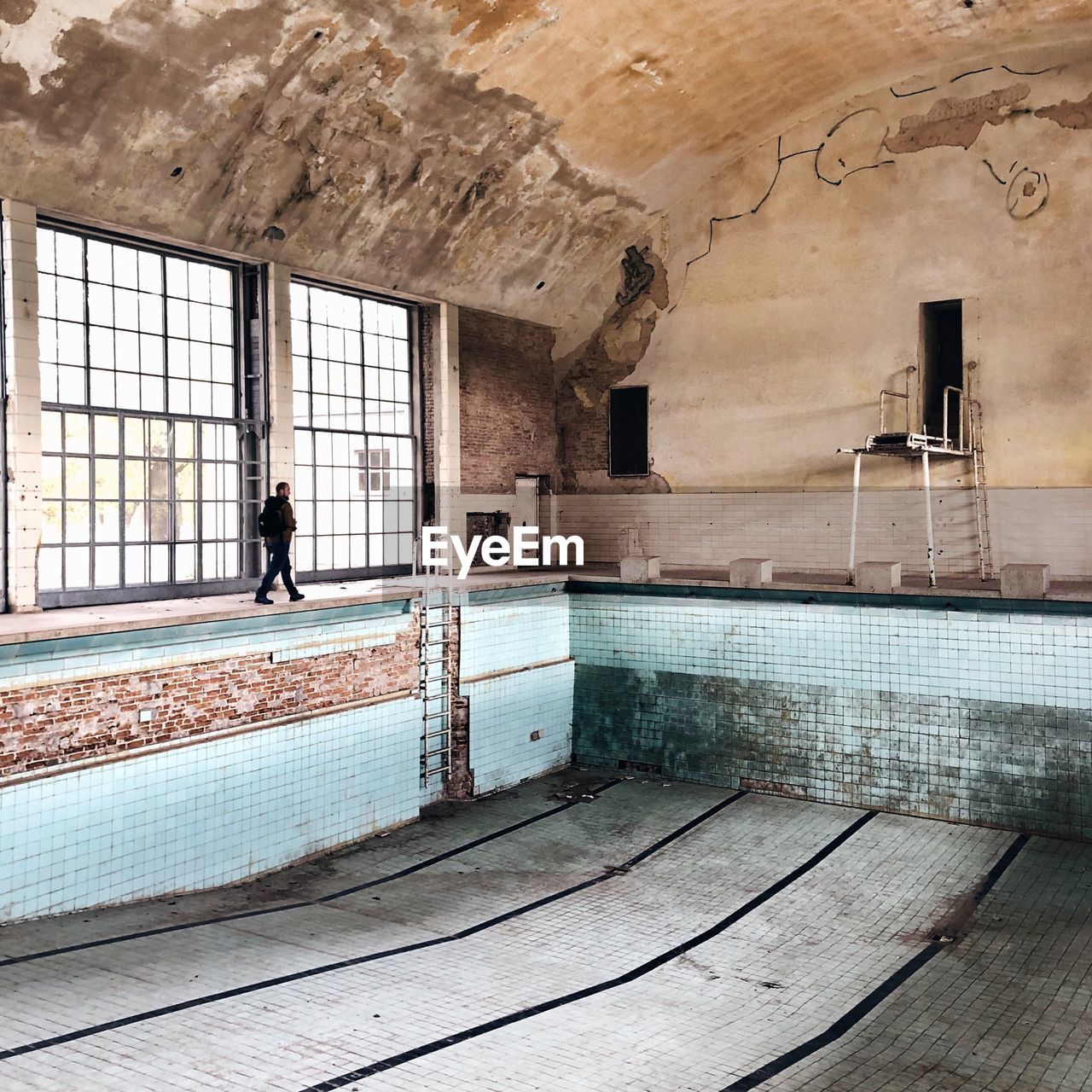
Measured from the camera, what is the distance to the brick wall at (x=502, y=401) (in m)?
13.4

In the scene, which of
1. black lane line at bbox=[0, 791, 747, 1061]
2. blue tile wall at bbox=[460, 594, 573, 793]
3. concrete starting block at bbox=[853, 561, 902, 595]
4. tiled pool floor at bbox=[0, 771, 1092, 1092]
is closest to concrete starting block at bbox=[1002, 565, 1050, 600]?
concrete starting block at bbox=[853, 561, 902, 595]

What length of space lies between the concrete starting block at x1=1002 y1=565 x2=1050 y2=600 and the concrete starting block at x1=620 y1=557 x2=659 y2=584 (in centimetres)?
354

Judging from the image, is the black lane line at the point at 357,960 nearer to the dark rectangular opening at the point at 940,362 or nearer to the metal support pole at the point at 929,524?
the metal support pole at the point at 929,524

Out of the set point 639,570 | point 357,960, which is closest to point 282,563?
point 357,960

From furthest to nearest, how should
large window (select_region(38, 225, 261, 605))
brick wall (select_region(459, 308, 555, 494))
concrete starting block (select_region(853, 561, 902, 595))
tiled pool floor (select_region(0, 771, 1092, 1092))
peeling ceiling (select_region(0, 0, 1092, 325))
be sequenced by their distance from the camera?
1. brick wall (select_region(459, 308, 555, 494))
2. concrete starting block (select_region(853, 561, 902, 595))
3. large window (select_region(38, 225, 261, 605))
4. peeling ceiling (select_region(0, 0, 1092, 325))
5. tiled pool floor (select_region(0, 771, 1092, 1092))

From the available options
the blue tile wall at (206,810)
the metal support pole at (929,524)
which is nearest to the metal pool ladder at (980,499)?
the metal support pole at (929,524)

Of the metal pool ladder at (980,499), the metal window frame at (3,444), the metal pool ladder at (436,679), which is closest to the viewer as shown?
the metal window frame at (3,444)

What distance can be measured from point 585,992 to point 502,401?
29.0 feet

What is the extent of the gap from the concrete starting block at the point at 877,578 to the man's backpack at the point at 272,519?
211 inches

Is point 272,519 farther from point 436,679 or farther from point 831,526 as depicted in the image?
point 831,526

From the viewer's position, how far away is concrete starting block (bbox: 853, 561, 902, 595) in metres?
10.2

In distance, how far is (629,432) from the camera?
14336 mm

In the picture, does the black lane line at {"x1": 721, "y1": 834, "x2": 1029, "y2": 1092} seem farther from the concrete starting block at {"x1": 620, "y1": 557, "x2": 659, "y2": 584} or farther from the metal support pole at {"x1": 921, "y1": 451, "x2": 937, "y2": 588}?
the concrete starting block at {"x1": 620, "y1": 557, "x2": 659, "y2": 584}

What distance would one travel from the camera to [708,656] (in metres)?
11.3
